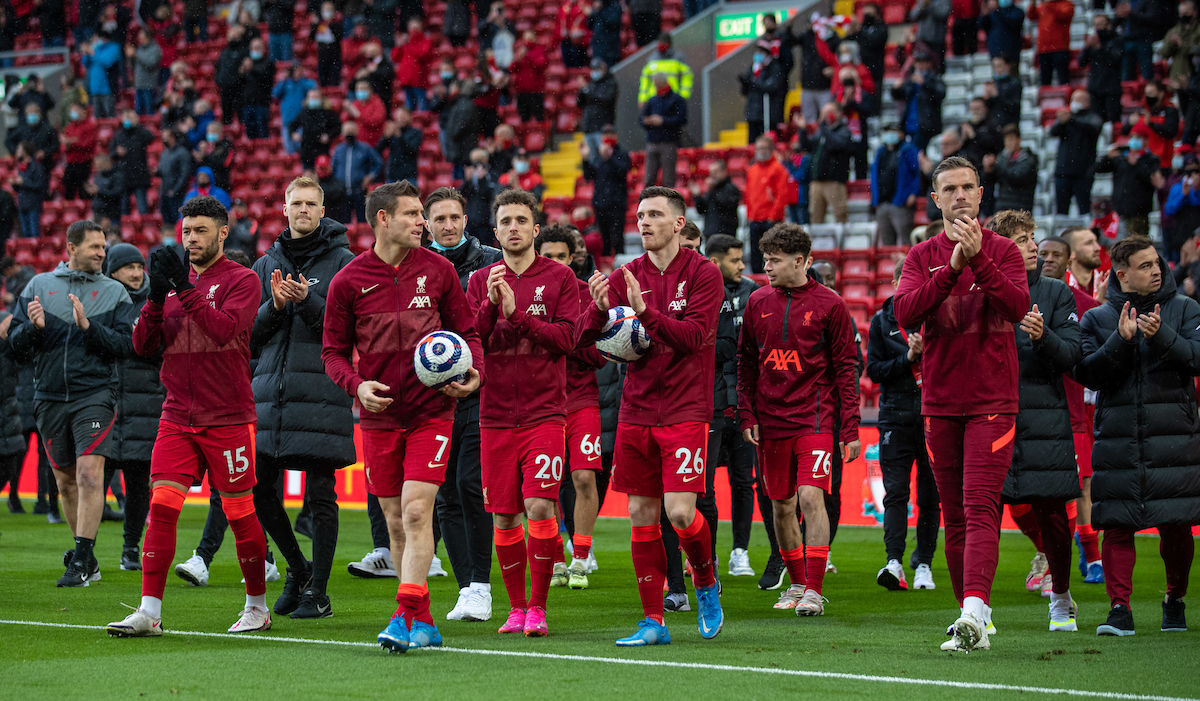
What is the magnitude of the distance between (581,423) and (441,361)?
7.55ft

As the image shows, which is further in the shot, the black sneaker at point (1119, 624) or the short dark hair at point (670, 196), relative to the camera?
the black sneaker at point (1119, 624)

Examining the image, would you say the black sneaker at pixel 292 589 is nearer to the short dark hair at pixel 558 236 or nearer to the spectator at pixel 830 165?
the short dark hair at pixel 558 236

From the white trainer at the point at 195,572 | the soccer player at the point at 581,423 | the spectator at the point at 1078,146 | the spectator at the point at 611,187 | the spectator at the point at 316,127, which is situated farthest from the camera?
the spectator at the point at 316,127

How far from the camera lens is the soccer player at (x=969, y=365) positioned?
5.98 meters

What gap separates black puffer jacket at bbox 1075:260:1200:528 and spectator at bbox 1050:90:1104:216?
9.77 meters

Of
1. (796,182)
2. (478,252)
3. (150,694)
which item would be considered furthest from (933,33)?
(150,694)

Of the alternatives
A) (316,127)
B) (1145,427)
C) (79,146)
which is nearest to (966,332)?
(1145,427)

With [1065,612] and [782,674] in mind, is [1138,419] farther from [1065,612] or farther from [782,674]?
[782,674]

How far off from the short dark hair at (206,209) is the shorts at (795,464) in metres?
3.22

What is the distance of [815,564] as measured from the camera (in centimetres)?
757

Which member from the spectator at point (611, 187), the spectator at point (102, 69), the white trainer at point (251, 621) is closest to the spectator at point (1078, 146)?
the spectator at point (611, 187)

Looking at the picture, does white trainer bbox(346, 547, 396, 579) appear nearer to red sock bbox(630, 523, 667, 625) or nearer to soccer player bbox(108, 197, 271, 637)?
soccer player bbox(108, 197, 271, 637)

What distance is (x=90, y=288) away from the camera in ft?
29.6

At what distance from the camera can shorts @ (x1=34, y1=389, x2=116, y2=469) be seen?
29.3 ft
